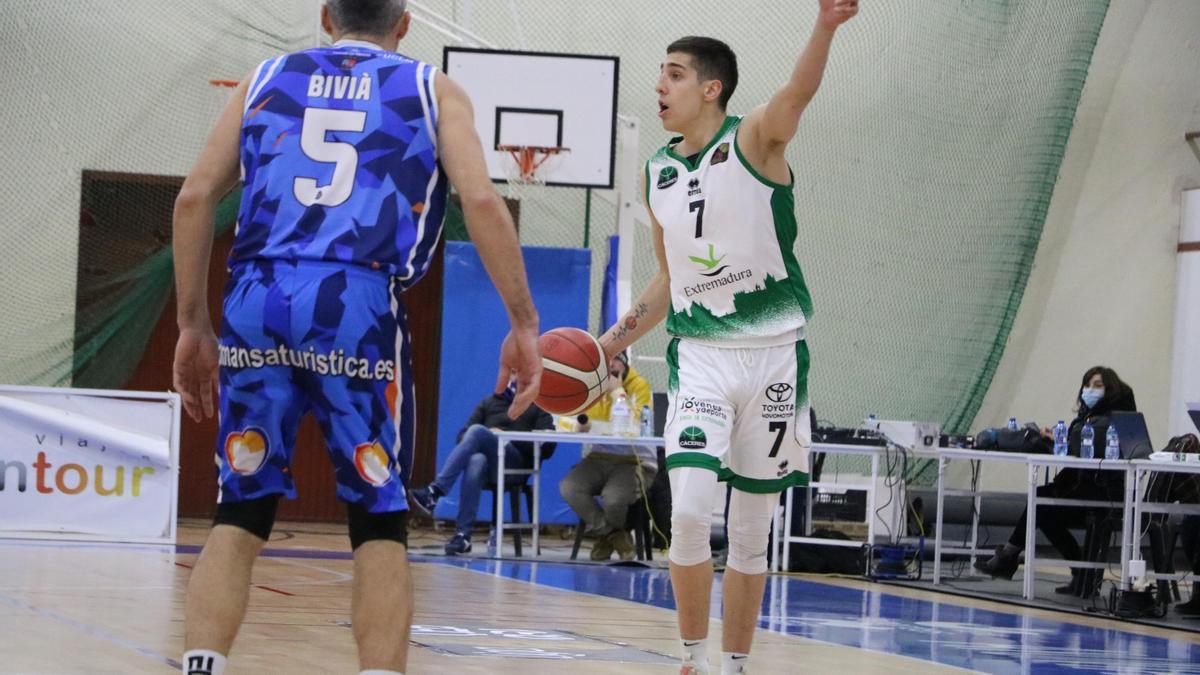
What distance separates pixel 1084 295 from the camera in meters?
15.4

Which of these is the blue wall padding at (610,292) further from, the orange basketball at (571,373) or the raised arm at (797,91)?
the raised arm at (797,91)

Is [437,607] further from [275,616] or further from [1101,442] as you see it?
[1101,442]

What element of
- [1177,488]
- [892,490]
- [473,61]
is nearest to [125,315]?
[473,61]

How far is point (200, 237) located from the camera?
126 inches

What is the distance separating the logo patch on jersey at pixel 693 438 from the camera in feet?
14.5

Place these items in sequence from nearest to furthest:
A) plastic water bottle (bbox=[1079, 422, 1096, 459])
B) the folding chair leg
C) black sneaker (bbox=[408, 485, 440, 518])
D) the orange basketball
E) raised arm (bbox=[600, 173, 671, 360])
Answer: raised arm (bbox=[600, 173, 671, 360]) → the orange basketball → plastic water bottle (bbox=[1079, 422, 1096, 459]) → black sneaker (bbox=[408, 485, 440, 518]) → the folding chair leg

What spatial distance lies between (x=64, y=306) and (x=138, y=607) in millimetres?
7990

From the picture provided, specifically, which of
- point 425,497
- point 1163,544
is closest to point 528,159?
point 425,497

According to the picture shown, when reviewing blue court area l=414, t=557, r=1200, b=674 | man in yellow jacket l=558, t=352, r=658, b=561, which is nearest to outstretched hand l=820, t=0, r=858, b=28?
blue court area l=414, t=557, r=1200, b=674

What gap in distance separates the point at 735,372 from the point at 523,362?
1.36 meters

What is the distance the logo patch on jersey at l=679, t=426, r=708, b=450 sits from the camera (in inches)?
174

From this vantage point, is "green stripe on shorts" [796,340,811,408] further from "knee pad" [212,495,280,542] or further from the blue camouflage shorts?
"knee pad" [212,495,280,542]

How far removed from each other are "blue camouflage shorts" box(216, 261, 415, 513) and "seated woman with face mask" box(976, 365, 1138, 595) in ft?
26.5

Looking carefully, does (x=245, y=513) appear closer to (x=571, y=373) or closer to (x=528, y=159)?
(x=571, y=373)
